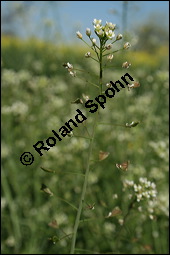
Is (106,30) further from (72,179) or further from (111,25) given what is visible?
(72,179)

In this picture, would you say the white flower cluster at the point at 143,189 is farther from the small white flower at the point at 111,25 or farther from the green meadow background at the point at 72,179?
the small white flower at the point at 111,25

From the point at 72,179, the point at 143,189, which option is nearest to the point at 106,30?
the point at 143,189

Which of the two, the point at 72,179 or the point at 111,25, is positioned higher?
the point at 111,25

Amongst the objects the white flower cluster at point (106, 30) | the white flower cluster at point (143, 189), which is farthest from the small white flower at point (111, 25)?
the white flower cluster at point (143, 189)

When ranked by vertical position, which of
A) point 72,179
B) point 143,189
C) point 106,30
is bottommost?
point 143,189

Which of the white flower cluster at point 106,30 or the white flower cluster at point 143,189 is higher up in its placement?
the white flower cluster at point 106,30

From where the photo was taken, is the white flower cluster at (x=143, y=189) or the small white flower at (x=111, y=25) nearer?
the small white flower at (x=111, y=25)

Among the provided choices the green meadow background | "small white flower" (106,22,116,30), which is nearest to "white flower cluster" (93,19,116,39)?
"small white flower" (106,22,116,30)

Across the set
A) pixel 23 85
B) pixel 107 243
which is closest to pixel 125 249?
pixel 107 243

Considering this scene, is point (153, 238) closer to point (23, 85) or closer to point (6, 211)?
point (6, 211)

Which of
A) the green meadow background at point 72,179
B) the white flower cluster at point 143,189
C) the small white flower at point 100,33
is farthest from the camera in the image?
the green meadow background at point 72,179

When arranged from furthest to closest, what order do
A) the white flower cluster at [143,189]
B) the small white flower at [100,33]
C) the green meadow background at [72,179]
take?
the green meadow background at [72,179]
the white flower cluster at [143,189]
the small white flower at [100,33]
